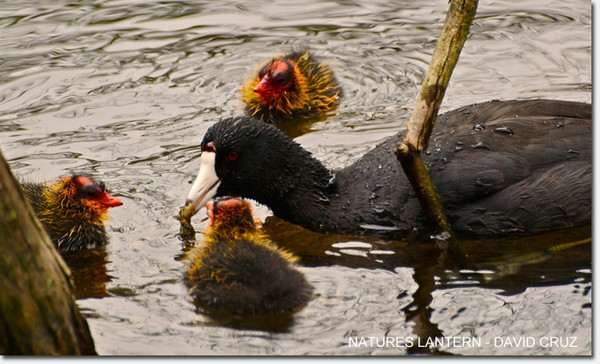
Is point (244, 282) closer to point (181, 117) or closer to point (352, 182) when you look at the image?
point (352, 182)

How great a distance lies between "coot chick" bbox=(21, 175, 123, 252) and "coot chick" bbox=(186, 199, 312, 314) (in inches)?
42.4

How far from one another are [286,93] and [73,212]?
2.58 meters

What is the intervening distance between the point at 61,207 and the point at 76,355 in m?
2.09

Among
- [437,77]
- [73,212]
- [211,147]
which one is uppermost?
[437,77]

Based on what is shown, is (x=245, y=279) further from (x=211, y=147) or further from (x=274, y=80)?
(x=274, y=80)

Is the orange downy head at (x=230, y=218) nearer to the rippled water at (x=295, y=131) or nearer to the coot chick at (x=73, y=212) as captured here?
the rippled water at (x=295, y=131)

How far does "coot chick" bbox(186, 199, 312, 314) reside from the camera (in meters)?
5.59

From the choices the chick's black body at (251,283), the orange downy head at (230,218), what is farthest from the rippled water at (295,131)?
the orange downy head at (230,218)

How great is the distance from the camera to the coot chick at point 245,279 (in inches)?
220

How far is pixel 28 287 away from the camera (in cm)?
454

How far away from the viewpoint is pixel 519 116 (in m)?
6.65

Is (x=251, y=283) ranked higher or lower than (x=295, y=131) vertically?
higher

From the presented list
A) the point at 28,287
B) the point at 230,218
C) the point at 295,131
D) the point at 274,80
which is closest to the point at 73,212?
the point at 230,218

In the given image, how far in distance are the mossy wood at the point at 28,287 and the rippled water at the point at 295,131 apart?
0.67 meters
